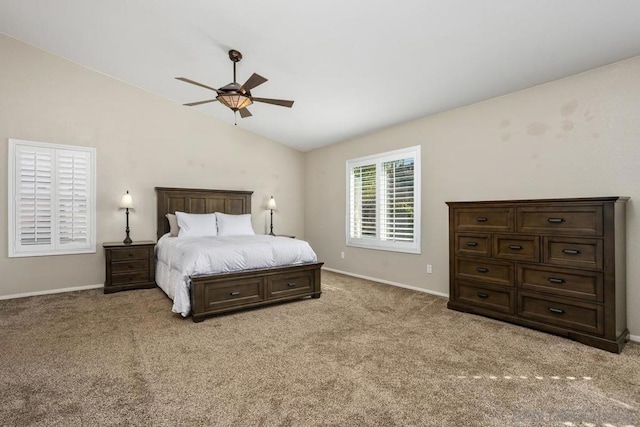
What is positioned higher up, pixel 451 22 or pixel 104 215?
pixel 451 22

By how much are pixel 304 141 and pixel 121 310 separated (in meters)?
4.14

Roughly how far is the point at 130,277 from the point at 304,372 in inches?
142

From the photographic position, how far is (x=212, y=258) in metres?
3.58

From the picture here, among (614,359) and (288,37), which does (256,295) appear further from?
(614,359)

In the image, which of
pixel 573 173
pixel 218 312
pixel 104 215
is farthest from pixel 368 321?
pixel 104 215

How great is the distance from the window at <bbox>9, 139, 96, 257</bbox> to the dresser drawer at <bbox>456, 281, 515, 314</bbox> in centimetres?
516

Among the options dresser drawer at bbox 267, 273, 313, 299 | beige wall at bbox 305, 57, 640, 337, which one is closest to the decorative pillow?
dresser drawer at bbox 267, 273, 313, 299

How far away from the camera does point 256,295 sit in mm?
3883

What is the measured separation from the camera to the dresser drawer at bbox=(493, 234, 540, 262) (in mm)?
3160

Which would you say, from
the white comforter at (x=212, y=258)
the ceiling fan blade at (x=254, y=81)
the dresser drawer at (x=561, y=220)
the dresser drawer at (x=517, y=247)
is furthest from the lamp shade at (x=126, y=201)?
the dresser drawer at (x=561, y=220)

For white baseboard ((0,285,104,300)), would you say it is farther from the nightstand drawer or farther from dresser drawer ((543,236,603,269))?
dresser drawer ((543,236,603,269))

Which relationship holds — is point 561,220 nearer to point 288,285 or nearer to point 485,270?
point 485,270

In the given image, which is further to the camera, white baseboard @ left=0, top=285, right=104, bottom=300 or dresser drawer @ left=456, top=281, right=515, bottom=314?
white baseboard @ left=0, top=285, right=104, bottom=300

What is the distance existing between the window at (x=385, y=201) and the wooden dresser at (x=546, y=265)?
3.46 feet
